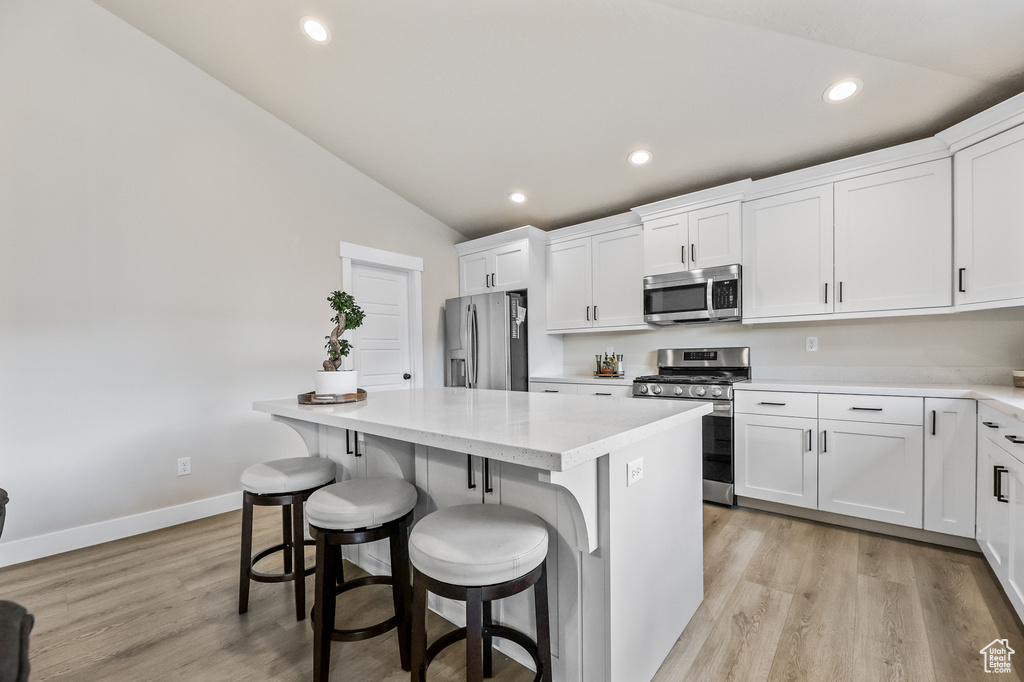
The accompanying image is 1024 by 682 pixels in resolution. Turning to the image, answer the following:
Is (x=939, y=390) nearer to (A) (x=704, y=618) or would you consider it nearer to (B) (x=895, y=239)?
(B) (x=895, y=239)

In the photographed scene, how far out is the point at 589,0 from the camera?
6.91 ft

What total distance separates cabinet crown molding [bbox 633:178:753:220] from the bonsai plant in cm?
254

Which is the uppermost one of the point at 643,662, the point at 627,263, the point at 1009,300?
the point at 627,263

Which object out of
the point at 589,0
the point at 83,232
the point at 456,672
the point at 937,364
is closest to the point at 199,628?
the point at 456,672

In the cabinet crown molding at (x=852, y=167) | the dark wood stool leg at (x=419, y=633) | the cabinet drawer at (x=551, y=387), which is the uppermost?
the cabinet crown molding at (x=852, y=167)

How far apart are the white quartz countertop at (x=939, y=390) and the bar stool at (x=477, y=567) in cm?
181

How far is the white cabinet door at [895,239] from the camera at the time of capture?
2.51 meters

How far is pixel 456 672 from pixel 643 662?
64cm

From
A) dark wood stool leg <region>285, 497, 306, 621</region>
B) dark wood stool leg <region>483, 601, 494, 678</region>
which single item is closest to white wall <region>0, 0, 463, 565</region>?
dark wood stool leg <region>285, 497, 306, 621</region>

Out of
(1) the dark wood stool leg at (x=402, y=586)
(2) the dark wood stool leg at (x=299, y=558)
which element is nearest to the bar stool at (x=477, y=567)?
(1) the dark wood stool leg at (x=402, y=586)

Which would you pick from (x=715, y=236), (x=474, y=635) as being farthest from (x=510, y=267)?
(x=474, y=635)

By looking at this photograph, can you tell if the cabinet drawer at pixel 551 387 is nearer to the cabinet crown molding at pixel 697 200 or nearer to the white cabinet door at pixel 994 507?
the cabinet crown molding at pixel 697 200

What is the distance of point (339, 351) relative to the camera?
2059 millimetres

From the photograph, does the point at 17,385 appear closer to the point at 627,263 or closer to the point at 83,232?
the point at 83,232
